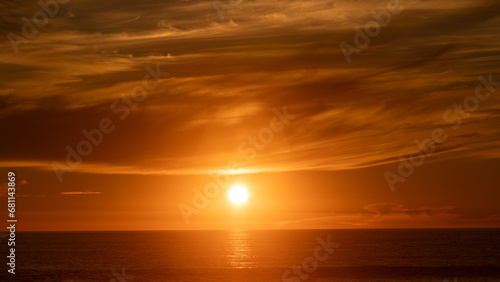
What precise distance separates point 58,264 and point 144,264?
58.5 ft

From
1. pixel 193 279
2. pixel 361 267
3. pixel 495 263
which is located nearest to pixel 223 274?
pixel 193 279

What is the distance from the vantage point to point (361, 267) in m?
102

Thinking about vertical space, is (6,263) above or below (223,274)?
above

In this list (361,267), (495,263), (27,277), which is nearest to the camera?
(27,277)

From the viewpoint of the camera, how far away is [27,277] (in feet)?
289

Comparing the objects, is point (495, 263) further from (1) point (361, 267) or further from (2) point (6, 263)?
(2) point (6, 263)

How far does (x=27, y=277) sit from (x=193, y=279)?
27.8 m

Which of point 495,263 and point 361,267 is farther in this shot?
point 495,263

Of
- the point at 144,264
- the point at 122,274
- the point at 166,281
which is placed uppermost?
the point at 144,264

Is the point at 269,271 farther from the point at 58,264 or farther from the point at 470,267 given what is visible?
the point at 58,264

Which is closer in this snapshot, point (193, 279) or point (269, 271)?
point (193, 279)

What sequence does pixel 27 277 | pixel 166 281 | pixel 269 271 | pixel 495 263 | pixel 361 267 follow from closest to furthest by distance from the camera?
pixel 166 281, pixel 27 277, pixel 269 271, pixel 361 267, pixel 495 263

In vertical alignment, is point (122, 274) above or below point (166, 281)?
above

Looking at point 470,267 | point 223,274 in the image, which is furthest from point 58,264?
point 470,267
